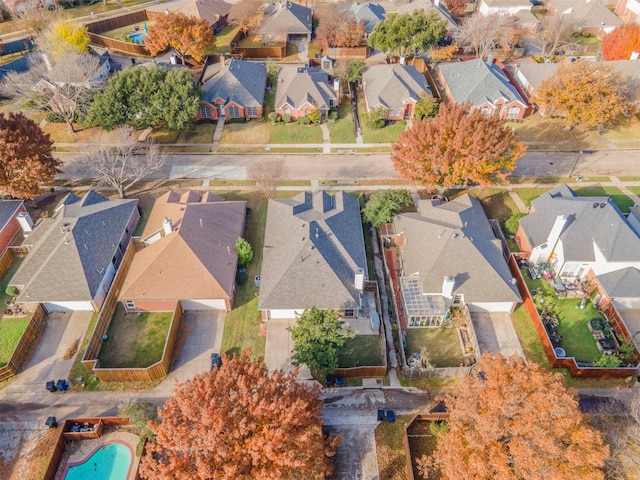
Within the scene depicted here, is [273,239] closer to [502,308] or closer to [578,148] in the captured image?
[502,308]

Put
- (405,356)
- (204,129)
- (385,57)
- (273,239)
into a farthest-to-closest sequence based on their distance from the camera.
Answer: (385,57) → (204,129) → (273,239) → (405,356)

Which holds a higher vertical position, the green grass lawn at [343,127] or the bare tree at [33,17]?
the bare tree at [33,17]

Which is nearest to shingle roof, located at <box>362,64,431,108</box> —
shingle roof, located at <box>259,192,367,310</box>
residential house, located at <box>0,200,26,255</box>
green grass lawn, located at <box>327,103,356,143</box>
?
green grass lawn, located at <box>327,103,356,143</box>

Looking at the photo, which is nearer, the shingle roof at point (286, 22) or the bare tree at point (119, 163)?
the bare tree at point (119, 163)

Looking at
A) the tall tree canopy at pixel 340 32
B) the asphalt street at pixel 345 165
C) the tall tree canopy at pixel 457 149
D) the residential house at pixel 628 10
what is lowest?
the tall tree canopy at pixel 457 149

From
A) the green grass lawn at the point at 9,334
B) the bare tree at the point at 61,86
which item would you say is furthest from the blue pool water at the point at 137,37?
the green grass lawn at the point at 9,334

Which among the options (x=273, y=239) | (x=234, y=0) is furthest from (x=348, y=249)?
(x=234, y=0)

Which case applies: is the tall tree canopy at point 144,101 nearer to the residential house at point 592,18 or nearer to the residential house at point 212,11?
the residential house at point 212,11

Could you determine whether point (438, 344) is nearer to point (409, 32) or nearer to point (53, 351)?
point (53, 351)
